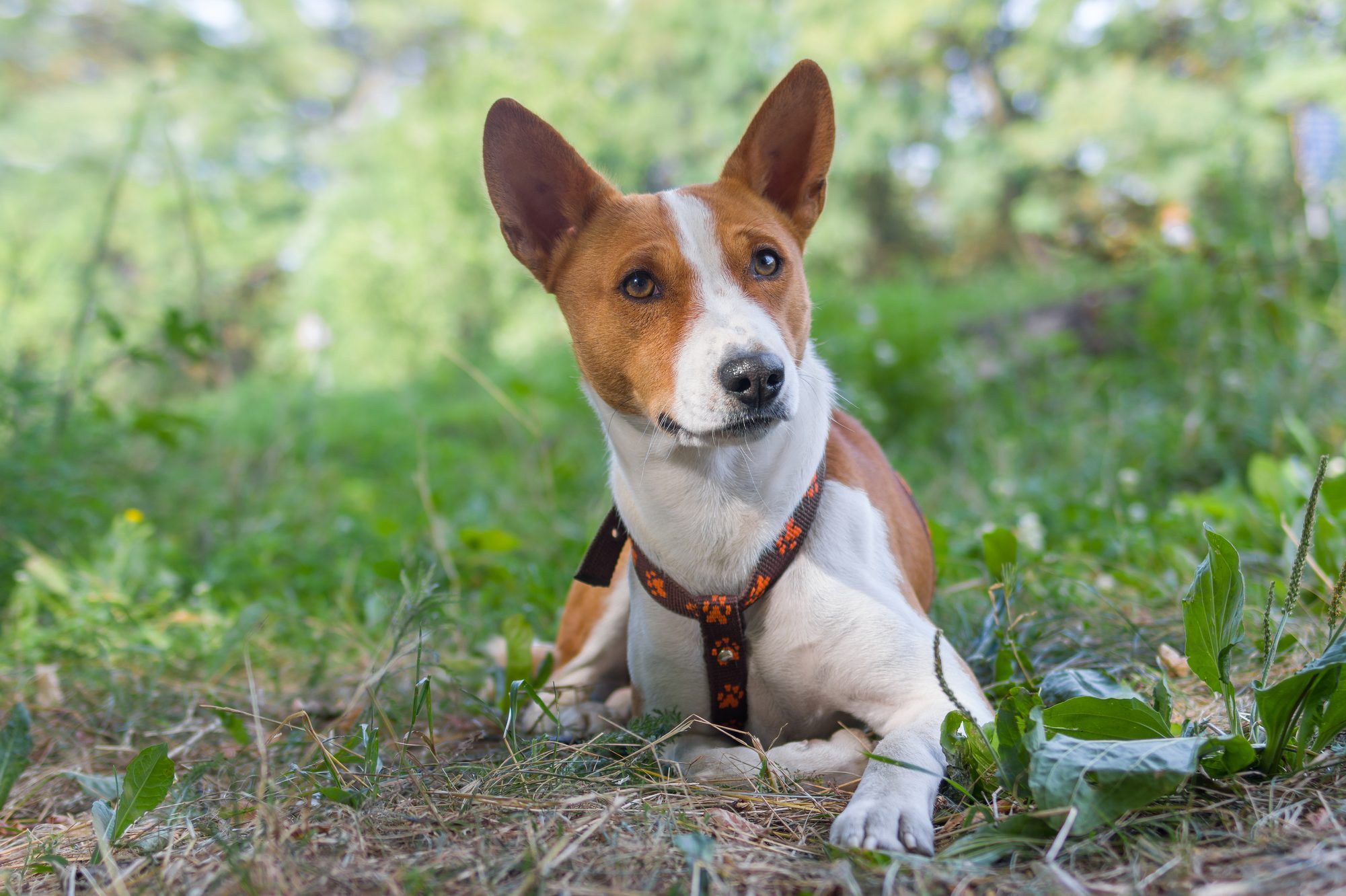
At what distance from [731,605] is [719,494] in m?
0.24

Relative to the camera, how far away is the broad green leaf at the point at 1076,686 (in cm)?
168

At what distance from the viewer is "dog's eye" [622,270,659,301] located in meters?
2.03

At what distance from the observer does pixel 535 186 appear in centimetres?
228

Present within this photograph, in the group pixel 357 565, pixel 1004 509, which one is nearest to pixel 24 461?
pixel 357 565

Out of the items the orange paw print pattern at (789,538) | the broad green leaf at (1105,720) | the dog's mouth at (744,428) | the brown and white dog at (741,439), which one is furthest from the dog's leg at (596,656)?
the broad green leaf at (1105,720)

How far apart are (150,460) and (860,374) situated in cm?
421

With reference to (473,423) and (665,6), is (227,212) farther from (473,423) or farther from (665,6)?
(473,423)

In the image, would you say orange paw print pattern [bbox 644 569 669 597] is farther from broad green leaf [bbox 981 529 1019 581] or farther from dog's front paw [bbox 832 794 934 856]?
broad green leaf [bbox 981 529 1019 581]

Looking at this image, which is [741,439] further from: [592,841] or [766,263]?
[592,841]

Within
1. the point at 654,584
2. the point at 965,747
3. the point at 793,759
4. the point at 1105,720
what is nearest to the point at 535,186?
the point at 654,584

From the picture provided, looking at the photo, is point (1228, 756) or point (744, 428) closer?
point (1228, 756)

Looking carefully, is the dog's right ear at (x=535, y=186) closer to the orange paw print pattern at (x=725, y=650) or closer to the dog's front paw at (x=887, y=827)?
the orange paw print pattern at (x=725, y=650)

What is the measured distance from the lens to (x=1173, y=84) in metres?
12.8

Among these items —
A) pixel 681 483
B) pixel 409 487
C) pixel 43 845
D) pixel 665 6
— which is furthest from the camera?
pixel 665 6
